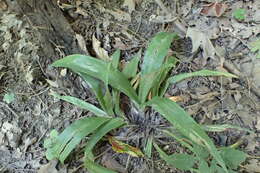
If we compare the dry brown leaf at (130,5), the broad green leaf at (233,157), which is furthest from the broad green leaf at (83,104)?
the dry brown leaf at (130,5)

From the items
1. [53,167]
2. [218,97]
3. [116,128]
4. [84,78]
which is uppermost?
[84,78]

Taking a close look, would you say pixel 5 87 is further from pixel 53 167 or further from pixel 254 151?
pixel 254 151

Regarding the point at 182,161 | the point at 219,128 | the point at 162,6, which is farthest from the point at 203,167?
the point at 162,6

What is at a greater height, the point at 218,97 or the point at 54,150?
the point at 218,97

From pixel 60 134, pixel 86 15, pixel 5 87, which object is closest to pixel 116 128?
pixel 60 134

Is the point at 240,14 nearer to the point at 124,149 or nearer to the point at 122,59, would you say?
the point at 122,59

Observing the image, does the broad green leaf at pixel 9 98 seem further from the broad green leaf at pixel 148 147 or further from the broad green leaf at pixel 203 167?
the broad green leaf at pixel 203 167

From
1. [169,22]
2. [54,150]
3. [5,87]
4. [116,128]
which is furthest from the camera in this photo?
[169,22]

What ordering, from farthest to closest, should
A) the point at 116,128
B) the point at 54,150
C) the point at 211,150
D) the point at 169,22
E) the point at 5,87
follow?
the point at 169,22
the point at 5,87
the point at 116,128
the point at 54,150
the point at 211,150
